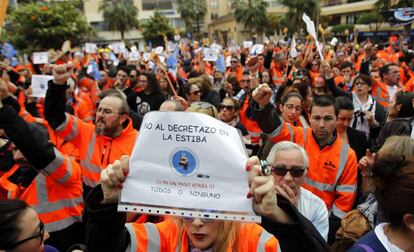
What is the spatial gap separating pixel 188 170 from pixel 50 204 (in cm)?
213

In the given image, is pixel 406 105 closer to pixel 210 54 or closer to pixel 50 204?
pixel 50 204

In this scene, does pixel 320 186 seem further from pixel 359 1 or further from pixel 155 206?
pixel 359 1

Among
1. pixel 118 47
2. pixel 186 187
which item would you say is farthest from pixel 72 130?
pixel 118 47

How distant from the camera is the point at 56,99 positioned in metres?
3.98

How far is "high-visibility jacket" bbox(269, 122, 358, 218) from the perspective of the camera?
138 inches

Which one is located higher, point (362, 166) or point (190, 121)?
point (190, 121)

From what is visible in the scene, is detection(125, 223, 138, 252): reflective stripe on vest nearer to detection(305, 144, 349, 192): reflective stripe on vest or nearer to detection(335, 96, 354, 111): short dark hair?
detection(305, 144, 349, 192): reflective stripe on vest

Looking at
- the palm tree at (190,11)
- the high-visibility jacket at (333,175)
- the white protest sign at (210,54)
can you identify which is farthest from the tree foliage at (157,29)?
the high-visibility jacket at (333,175)

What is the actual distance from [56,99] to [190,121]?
268cm

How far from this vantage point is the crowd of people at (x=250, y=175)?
1809mm

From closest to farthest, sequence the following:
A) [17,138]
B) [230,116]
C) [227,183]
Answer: [227,183] < [17,138] < [230,116]

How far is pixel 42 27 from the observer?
2828cm

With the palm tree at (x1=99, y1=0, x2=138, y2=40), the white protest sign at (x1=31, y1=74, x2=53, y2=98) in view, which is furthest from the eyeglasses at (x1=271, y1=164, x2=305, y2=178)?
the palm tree at (x1=99, y1=0, x2=138, y2=40)

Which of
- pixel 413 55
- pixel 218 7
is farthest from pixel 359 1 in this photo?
pixel 413 55
